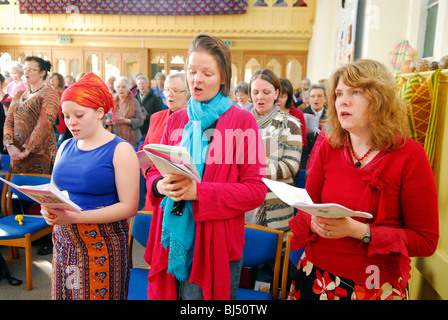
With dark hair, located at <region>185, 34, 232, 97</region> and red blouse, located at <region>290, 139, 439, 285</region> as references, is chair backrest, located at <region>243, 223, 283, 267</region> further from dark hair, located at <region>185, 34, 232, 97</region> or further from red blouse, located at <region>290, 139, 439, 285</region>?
dark hair, located at <region>185, 34, 232, 97</region>

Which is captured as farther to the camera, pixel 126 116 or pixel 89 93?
pixel 126 116

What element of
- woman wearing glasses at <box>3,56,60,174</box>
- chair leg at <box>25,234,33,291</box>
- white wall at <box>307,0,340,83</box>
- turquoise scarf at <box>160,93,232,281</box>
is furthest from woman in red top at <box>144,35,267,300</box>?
white wall at <box>307,0,340,83</box>

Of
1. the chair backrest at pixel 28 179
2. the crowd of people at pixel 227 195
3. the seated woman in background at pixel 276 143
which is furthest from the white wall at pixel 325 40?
the crowd of people at pixel 227 195

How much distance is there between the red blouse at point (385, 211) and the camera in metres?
1.19

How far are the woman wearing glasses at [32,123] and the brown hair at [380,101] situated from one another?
291 centimetres

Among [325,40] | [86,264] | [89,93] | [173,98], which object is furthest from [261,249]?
[325,40]

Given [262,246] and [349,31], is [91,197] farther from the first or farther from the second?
[349,31]

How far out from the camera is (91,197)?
157cm

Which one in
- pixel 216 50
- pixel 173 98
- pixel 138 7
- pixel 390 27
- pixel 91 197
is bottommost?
pixel 91 197

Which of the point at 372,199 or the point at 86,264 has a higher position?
the point at 372,199

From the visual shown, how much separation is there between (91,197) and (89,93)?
0.49 metres

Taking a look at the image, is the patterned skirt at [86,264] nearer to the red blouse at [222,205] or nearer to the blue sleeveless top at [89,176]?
the blue sleeveless top at [89,176]

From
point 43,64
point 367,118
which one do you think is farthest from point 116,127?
point 367,118

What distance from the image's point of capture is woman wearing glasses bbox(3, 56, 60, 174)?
317cm
